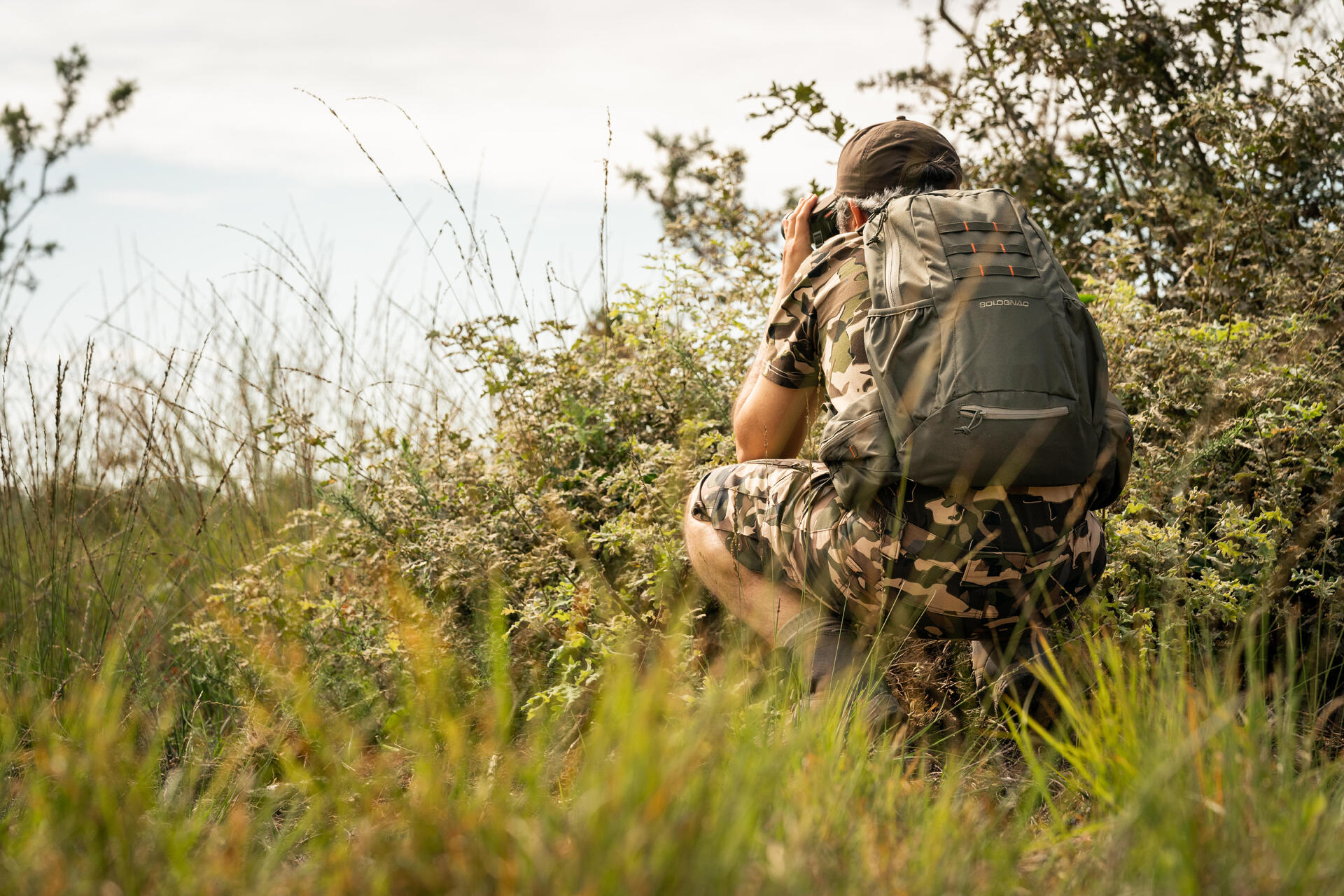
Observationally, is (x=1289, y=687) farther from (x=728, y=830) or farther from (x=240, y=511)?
(x=240, y=511)

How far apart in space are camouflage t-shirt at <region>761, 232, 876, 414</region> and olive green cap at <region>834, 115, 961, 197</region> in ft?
0.64

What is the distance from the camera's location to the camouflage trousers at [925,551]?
2023 mm

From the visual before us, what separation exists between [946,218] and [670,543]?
3.85ft

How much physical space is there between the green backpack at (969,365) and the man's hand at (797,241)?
1.39 ft

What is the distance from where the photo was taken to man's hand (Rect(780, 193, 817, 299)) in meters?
2.47

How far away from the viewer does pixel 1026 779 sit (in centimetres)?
194

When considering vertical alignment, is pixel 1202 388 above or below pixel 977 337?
below

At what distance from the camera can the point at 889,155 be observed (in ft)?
7.52

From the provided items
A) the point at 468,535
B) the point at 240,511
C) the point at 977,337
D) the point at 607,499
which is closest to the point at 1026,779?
the point at 977,337

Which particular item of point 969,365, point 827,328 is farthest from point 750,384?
point 969,365

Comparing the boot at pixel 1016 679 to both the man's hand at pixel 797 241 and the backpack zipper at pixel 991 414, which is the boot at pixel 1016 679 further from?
the man's hand at pixel 797 241

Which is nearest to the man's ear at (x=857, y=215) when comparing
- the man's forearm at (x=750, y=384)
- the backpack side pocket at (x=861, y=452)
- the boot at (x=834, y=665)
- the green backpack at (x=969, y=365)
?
the green backpack at (x=969, y=365)

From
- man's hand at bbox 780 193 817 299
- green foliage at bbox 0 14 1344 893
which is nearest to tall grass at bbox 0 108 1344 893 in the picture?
green foliage at bbox 0 14 1344 893

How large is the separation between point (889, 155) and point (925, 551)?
975mm
